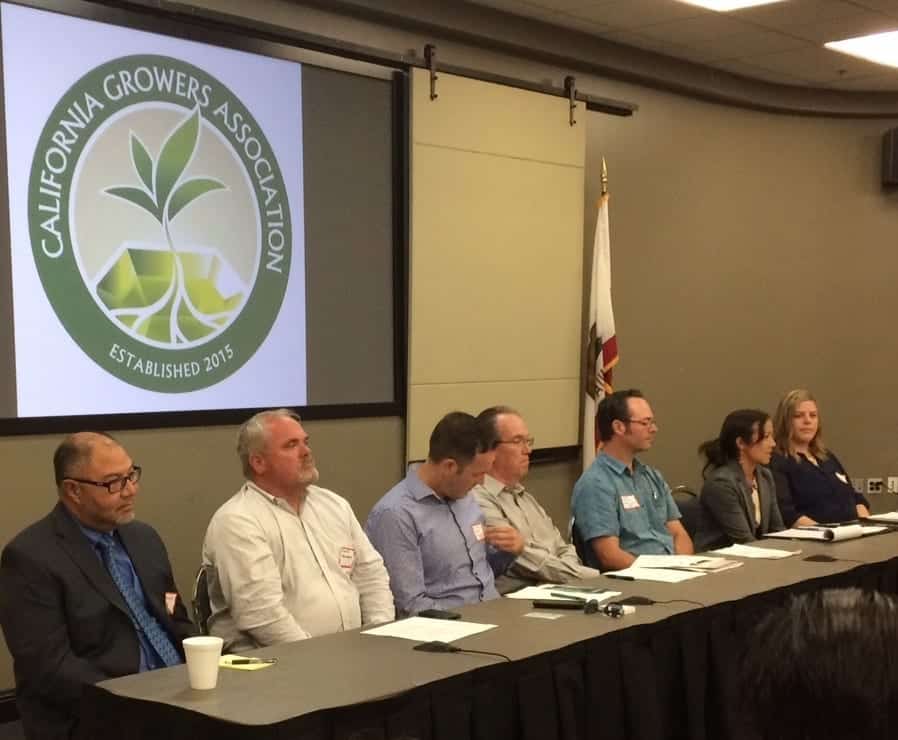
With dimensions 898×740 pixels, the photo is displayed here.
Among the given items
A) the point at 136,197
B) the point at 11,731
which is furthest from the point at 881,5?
the point at 11,731

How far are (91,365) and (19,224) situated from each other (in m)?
0.55

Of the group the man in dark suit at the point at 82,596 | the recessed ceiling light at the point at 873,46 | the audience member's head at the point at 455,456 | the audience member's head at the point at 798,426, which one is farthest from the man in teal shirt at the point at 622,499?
the recessed ceiling light at the point at 873,46

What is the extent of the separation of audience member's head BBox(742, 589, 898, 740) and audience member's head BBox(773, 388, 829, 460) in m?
4.51

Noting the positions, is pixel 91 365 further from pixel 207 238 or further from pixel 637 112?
pixel 637 112

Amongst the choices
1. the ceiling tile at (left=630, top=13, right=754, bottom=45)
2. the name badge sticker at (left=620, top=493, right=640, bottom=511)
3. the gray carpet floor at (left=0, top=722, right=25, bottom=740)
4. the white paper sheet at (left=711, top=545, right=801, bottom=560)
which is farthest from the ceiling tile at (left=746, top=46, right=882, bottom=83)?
the gray carpet floor at (left=0, top=722, right=25, bottom=740)

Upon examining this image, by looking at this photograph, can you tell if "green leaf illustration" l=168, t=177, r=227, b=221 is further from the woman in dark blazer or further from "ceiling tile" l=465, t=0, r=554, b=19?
the woman in dark blazer

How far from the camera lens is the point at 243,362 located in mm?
4816

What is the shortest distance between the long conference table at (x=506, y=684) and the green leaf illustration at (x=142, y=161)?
2196 millimetres

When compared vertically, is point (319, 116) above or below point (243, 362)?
above

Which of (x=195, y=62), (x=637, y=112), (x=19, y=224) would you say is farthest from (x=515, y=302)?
(x=19, y=224)

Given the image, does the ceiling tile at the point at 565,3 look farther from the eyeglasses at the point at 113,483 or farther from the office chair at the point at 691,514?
the eyeglasses at the point at 113,483

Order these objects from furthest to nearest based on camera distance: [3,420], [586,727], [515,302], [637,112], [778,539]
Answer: [637,112] < [515,302] < [778,539] < [3,420] < [586,727]

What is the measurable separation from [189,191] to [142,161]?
0.73 ft

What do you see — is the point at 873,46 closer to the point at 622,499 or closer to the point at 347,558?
the point at 622,499
